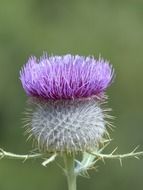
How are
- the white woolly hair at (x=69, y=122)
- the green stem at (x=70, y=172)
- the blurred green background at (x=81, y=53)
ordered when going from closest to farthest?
the green stem at (x=70, y=172) < the white woolly hair at (x=69, y=122) < the blurred green background at (x=81, y=53)

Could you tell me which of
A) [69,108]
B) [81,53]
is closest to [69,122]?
[69,108]

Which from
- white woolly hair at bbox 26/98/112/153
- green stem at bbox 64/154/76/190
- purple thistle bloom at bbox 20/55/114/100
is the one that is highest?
purple thistle bloom at bbox 20/55/114/100

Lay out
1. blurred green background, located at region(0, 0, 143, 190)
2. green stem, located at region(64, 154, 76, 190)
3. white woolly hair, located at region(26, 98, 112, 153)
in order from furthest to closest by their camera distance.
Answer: blurred green background, located at region(0, 0, 143, 190) < white woolly hair, located at region(26, 98, 112, 153) < green stem, located at region(64, 154, 76, 190)

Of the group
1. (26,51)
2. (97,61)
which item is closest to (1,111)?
(26,51)

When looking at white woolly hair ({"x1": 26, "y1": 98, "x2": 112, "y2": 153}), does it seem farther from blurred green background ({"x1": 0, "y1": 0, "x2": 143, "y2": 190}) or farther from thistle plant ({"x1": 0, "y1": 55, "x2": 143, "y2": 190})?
blurred green background ({"x1": 0, "y1": 0, "x2": 143, "y2": 190})

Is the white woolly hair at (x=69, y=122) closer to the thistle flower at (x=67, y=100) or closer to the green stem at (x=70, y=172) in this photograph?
the thistle flower at (x=67, y=100)

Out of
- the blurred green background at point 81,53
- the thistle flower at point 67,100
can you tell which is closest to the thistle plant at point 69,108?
the thistle flower at point 67,100

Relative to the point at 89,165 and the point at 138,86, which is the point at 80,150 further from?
the point at 138,86

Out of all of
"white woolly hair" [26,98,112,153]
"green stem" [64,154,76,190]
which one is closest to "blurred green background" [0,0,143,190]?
"white woolly hair" [26,98,112,153]
